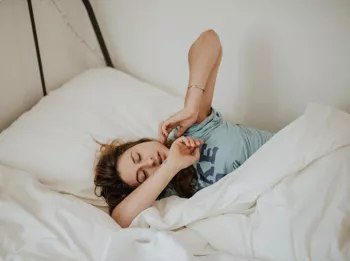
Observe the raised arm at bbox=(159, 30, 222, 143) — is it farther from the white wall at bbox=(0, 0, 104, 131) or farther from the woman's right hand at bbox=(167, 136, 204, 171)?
the white wall at bbox=(0, 0, 104, 131)

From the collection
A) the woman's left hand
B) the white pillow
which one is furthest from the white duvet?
the woman's left hand

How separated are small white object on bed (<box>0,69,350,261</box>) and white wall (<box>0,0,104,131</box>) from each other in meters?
0.27

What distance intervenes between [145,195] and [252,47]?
63 cm

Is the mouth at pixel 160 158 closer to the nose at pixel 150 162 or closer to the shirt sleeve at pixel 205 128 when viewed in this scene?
the nose at pixel 150 162

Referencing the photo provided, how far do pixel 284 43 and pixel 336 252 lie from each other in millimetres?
702

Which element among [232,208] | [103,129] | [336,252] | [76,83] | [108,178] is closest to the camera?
[336,252]

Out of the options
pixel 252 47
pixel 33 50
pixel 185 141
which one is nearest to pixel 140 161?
pixel 185 141

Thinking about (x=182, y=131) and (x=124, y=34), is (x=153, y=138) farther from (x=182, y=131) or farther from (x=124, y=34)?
(x=124, y=34)

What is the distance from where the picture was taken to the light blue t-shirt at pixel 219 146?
3.81ft

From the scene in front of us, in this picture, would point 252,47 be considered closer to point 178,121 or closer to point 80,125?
point 178,121

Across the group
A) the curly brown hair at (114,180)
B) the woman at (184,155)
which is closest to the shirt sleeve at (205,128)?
the woman at (184,155)

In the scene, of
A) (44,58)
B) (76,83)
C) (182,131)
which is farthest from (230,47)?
(44,58)

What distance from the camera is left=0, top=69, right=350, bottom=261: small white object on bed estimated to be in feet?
2.91

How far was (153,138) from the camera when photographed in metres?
1.33
